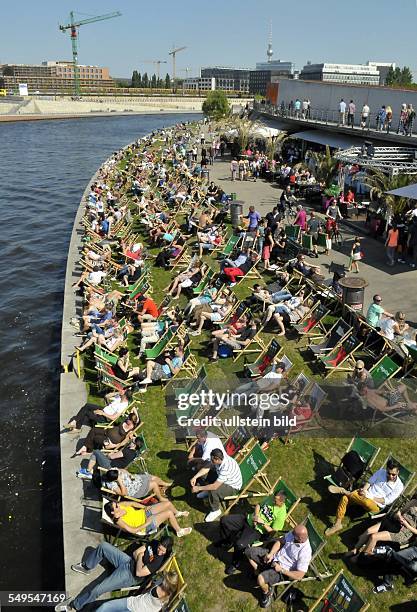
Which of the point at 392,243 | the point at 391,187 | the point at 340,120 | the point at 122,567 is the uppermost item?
the point at 340,120

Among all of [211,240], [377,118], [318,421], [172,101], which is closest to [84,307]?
[211,240]

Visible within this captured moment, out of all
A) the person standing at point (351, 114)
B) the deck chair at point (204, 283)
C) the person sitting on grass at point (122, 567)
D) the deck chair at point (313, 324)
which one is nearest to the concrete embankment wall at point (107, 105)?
the person standing at point (351, 114)

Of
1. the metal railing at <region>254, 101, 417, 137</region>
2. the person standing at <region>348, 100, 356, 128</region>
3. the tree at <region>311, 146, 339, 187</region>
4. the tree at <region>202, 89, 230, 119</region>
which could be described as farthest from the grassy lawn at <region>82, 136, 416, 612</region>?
the tree at <region>202, 89, 230, 119</region>

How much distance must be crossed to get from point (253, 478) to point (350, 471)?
4.01ft

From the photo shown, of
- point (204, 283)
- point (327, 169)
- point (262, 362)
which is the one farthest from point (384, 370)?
point (327, 169)

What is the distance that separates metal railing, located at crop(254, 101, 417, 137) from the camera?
77.2 feet

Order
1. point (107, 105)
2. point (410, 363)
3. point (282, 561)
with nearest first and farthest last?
point (282, 561), point (410, 363), point (107, 105)

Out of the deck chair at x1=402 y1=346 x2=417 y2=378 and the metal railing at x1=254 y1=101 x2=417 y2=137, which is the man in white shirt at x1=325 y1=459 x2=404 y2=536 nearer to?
the deck chair at x1=402 y1=346 x2=417 y2=378

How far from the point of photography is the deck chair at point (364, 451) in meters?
6.75

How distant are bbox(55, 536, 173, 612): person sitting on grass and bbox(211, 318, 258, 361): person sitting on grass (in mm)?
4492

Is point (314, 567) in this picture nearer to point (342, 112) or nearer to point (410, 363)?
point (410, 363)

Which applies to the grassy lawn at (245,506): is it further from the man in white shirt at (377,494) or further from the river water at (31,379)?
the river water at (31,379)

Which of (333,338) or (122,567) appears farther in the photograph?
(333,338)

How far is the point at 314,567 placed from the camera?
548 cm
